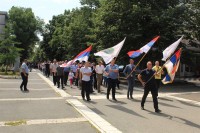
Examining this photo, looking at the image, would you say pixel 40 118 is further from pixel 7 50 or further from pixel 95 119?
pixel 7 50

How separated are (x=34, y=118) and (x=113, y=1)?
60.2 feet

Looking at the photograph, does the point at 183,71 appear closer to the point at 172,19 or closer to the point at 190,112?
the point at 172,19

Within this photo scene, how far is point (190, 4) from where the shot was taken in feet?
87.9

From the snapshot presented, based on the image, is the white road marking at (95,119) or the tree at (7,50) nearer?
the white road marking at (95,119)

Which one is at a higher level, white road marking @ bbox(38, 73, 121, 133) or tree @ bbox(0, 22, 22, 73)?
tree @ bbox(0, 22, 22, 73)

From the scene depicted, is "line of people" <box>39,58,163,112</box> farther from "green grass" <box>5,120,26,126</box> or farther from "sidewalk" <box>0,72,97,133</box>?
"green grass" <box>5,120,26,126</box>

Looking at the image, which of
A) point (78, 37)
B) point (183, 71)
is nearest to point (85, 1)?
point (78, 37)

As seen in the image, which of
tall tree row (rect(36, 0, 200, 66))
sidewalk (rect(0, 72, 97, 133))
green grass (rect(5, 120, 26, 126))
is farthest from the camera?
tall tree row (rect(36, 0, 200, 66))

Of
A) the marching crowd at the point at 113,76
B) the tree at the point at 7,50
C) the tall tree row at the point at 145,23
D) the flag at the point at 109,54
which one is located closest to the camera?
the marching crowd at the point at 113,76

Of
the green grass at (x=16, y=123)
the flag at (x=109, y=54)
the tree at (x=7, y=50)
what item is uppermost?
the tree at (x=7, y=50)

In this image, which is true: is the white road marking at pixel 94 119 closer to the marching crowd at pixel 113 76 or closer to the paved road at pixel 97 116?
the paved road at pixel 97 116

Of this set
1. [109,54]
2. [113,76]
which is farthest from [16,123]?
[109,54]

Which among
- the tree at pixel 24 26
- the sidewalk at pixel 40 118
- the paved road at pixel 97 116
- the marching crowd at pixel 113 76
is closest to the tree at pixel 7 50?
the marching crowd at pixel 113 76

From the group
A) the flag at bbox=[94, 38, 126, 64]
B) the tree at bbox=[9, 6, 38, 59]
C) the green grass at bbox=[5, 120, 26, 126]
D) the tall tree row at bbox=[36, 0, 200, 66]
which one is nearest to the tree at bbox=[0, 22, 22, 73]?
the tall tree row at bbox=[36, 0, 200, 66]
